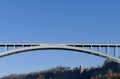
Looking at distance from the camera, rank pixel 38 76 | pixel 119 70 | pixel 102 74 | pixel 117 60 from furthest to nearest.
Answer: pixel 38 76 < pixel 102 74 < pixel 119 70 < pixel 117 60

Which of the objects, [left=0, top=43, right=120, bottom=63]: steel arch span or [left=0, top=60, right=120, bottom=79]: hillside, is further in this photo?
[left=0, top=60, right=120, bottom=79]: hillside

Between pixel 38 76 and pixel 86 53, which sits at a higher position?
pixel 86 53

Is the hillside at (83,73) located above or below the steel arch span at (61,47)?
below

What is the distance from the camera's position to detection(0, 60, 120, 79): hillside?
8375cm

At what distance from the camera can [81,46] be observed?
6084 cm

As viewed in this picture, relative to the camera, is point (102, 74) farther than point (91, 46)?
Yes

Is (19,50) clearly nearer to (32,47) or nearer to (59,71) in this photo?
(32,47)

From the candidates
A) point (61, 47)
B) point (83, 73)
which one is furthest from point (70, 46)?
point (83, 73)

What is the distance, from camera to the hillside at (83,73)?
83.8m

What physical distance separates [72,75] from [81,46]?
50.6 meters

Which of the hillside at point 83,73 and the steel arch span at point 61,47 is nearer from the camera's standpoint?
the steel arch span at point 61,47

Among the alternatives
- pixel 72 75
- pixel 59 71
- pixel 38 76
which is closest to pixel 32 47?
pixel 72 75

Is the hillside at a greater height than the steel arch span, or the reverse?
the steel arch span

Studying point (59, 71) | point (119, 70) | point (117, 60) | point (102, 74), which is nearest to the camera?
point (117, 60)
